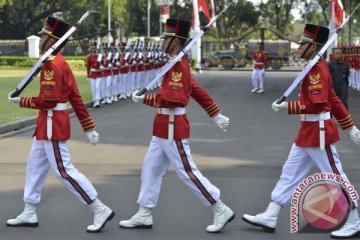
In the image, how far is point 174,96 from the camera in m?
7.21

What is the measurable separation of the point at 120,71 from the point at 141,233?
18.7 metres

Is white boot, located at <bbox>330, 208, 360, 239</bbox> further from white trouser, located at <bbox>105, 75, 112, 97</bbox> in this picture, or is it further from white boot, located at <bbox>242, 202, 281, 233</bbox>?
white trouser, located at <bbox>105, 75, 112, 97</bbox>

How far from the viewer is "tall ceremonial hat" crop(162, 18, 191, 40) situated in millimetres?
7438

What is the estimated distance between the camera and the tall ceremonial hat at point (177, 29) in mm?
7438

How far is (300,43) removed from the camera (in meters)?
7.37

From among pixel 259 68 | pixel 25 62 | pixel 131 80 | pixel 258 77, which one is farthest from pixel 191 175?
pixel 25 62

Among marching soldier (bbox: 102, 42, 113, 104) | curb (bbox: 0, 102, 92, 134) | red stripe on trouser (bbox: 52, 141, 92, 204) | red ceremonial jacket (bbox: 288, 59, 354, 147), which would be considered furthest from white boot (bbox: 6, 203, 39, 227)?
marching soldier (bbox: 102, 42, 113, 104)

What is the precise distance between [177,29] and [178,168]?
3.91 ft

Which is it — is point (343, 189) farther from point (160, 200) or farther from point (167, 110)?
point (160, 200)

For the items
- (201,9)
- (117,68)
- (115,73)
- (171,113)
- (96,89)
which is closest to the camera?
(171,113)

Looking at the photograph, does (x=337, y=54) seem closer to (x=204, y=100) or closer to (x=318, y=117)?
(x=204, y=100)

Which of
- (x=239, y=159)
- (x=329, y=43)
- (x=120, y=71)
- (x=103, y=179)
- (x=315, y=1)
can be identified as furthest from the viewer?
(x=315, y=1)

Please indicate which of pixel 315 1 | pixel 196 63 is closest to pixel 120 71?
pixel 196 63

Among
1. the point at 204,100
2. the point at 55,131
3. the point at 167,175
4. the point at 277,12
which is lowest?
the point at 167,175
